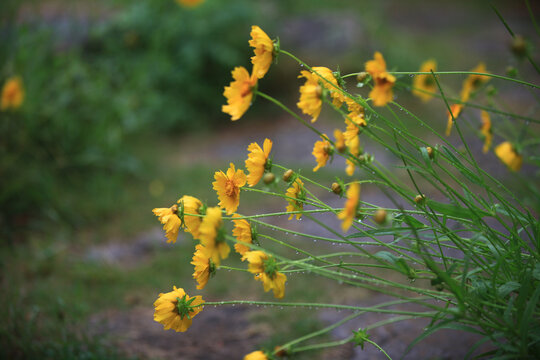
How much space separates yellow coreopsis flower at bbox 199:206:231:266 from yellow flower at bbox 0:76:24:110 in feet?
7.19

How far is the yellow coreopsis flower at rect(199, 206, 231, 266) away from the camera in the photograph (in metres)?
0.85

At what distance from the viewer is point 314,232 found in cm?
244

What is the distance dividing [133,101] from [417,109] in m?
2.21

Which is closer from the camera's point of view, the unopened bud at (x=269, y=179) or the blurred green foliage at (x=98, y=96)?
the unopened bud at (x=269, y=179)

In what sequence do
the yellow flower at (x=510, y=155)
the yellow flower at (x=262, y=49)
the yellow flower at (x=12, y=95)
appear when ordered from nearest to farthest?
the yellow flower at (x=262, y=49) → the yellow flower at (x=510, y=155) → the yellow flower at (x=12, y=95)

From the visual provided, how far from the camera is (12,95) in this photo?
2.55m

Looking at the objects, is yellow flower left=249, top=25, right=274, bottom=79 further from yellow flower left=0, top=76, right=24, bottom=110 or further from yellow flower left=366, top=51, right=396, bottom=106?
yellow flower left=0, top=76, right=24, bottom=110

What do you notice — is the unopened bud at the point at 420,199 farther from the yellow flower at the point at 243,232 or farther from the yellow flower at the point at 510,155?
the yellow flower at the point at 243,232

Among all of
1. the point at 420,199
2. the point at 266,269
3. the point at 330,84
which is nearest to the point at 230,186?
the point at 266,269

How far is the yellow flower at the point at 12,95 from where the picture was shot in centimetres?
254

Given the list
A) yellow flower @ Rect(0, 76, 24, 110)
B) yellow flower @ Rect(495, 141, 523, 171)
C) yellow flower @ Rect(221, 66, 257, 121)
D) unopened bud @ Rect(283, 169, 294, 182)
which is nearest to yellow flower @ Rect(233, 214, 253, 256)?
unopened bud @ Rect(283, 169, 294, 182)

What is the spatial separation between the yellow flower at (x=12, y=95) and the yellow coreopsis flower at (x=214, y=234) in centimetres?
219

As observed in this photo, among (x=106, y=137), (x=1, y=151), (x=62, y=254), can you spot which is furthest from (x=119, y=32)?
(x=62, y=254)

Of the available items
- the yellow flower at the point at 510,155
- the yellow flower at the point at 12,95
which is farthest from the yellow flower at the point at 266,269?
the yellow flower at the point at 12,95
